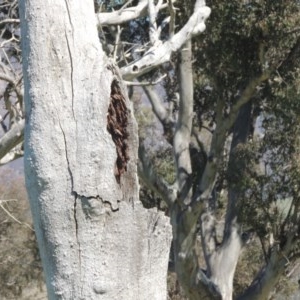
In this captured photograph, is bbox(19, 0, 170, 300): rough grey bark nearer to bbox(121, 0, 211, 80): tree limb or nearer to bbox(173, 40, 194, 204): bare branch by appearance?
bbox(121, 0, 211, 80): tree limb

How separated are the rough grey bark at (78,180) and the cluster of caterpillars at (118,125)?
1 centimetres

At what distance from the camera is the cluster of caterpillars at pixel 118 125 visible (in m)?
2.86

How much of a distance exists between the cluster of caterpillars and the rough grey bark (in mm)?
11

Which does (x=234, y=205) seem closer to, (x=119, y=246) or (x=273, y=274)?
(x=273, y=274)

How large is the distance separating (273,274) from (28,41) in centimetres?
1284

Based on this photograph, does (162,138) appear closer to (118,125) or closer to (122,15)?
(122,15)

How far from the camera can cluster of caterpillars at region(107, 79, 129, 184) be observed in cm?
286

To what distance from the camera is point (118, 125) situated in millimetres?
2893

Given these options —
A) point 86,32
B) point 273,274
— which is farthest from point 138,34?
point 86,32

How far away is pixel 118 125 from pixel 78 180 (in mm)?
271

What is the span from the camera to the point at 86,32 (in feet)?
9.42

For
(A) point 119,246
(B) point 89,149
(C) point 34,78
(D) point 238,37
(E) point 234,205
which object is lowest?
(A) point 119,246

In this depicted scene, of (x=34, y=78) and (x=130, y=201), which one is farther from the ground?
(x=34, y=78)

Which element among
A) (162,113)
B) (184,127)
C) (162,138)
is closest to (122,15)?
(184,127)
